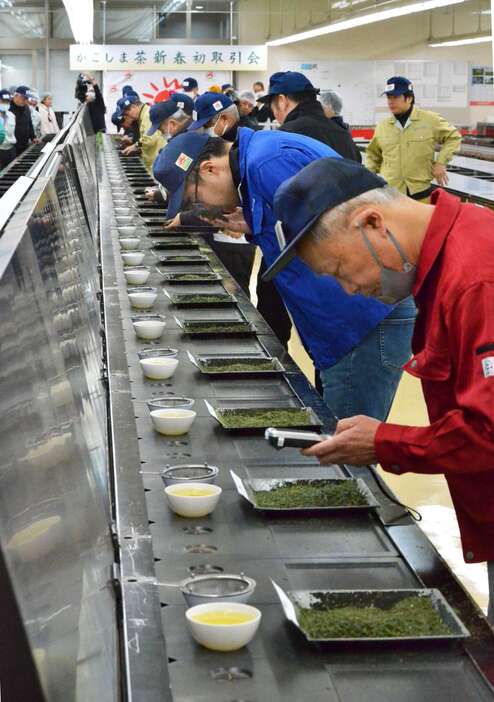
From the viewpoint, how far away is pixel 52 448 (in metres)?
1.40

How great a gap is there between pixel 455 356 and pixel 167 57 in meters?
20.8

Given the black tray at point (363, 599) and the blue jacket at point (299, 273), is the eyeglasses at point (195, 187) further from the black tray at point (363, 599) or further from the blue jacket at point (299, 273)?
the black tray at point (363, 599)

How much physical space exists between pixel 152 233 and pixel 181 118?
5.06 feet

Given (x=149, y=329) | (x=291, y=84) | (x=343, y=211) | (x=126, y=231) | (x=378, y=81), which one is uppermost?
(x=378, y=81)

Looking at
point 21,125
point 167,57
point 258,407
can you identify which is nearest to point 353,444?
point 258,407

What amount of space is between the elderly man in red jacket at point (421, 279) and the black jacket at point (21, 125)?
623 inches

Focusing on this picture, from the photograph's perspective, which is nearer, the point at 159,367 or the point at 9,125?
the point at 159,367

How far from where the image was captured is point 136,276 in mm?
4375

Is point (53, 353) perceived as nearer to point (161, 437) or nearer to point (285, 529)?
point (285, 529)

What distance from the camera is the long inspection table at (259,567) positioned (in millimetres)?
1431

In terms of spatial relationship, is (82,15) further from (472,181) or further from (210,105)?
(210,105)

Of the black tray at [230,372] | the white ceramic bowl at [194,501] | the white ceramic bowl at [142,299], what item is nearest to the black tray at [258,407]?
the black tray at [230,372]

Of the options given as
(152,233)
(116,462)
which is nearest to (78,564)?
(116,462)

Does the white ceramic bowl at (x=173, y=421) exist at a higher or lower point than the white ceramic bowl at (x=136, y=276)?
lower
